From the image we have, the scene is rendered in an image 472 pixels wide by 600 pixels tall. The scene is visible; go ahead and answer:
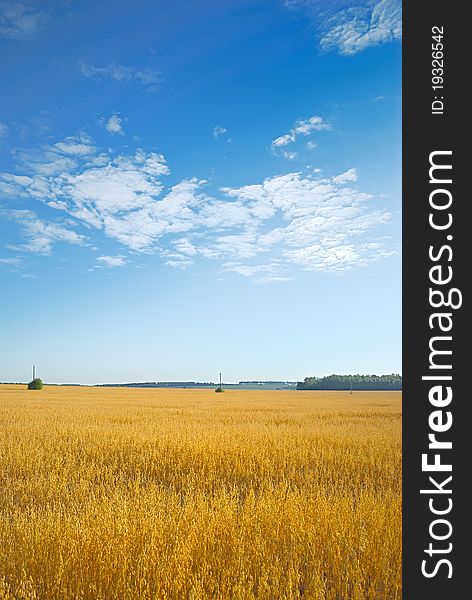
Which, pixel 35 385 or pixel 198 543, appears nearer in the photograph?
pixel 198 543

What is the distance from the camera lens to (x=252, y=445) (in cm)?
1273

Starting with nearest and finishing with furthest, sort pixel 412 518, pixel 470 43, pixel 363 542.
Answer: pixel 412 518 → pixel 470 43 → pixel 363 542

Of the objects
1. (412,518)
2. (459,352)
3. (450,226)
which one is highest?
(450,226)

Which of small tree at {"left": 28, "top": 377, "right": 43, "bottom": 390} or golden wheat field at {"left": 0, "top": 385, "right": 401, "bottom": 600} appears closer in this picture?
golden wheat field at {"left": 0, "top": 385, "right": 401, "bottom": 600}

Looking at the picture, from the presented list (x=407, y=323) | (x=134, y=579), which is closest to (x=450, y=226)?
(x=407, y=323)

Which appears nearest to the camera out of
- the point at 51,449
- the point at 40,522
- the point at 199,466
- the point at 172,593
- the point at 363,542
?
the point at 172,593

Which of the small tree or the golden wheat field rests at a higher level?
the golden wheat field

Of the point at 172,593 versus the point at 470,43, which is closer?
the point at 470,43

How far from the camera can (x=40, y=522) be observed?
5809 mm

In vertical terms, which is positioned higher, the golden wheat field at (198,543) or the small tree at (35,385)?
the golden wheat field at (198,543)

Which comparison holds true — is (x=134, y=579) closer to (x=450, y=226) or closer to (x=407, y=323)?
(x=407, y=323)

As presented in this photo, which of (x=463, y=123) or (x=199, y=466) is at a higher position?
(x=463, y=123)

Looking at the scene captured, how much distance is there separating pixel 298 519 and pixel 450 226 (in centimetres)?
412

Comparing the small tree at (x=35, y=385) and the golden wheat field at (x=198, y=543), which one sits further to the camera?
the small tree at (x=35, y=385)
